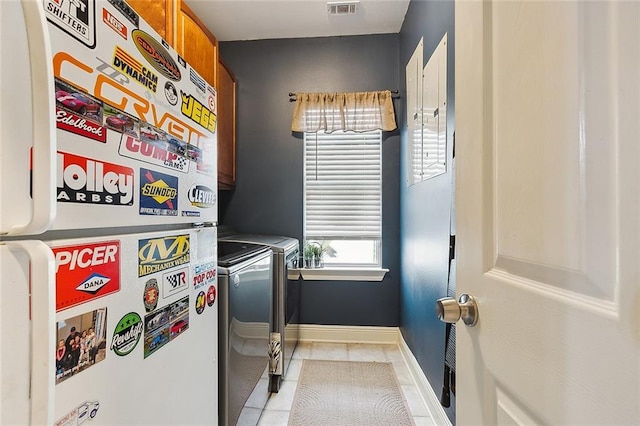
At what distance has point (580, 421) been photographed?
0.41 metres

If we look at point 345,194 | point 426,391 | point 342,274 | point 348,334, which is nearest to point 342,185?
point 345,194

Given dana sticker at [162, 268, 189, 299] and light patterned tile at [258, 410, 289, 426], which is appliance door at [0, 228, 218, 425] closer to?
dana sticker at [162, 268, 189, 299]

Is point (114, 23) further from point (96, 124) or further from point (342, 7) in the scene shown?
point (342, 7)

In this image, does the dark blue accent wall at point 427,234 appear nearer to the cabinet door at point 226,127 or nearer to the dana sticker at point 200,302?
the dana sticker at point 200,302

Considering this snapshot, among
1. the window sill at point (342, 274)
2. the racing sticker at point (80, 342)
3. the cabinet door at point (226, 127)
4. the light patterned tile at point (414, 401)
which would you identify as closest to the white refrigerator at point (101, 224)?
the racing sticker at point (80, 342)

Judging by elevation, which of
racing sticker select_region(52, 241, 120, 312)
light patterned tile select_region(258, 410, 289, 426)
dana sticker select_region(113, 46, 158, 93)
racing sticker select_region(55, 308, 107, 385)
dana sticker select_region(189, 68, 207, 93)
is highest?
dana sticker select_region(189, 68, 207, 93)

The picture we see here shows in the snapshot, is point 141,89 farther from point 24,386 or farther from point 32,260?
point 24,386

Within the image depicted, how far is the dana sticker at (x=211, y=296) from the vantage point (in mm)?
1115

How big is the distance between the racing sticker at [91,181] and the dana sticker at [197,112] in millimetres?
358

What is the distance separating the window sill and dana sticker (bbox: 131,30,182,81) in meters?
2.13

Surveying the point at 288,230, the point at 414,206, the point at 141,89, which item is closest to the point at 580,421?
the point at 141,89

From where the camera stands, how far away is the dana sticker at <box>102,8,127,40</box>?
0.65 meters

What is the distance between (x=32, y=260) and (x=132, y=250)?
0.91ft

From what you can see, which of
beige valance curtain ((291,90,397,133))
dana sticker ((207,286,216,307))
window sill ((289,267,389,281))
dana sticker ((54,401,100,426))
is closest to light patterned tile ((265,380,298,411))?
window sill ((289,267,389,281))
